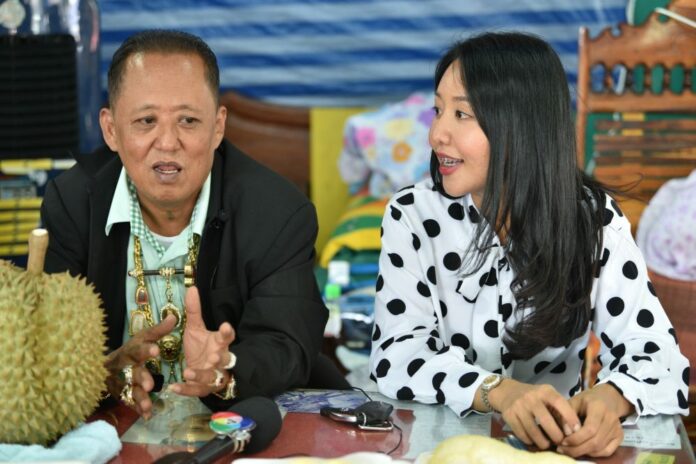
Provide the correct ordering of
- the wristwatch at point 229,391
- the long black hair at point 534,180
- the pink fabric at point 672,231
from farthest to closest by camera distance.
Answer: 1. the pink fabric at point 672,231
2. the long black hair at point 534,180
3. the wristwatch at point 229,391

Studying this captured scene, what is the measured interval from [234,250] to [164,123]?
313 millimetres

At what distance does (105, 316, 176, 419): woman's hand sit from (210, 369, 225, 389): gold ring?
115 mm

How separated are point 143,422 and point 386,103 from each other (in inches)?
136

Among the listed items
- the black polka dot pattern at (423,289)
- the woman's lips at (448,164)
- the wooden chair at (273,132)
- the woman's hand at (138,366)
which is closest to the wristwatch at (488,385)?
the black polka dot pattern at (423,289)

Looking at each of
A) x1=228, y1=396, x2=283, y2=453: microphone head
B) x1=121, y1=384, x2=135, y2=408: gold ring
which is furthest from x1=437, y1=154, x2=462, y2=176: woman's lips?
x1=121, y1=384, x2=135, y2=408: gold ring

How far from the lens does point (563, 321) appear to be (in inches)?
84.7

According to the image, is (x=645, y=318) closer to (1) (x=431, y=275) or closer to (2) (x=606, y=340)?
(2) (x=606, y=340)

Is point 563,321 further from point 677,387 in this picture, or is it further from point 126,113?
point 126,113

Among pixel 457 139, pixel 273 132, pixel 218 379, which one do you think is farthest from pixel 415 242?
pixel 273 132

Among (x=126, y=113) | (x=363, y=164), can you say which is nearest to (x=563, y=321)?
(x=126, y=113)

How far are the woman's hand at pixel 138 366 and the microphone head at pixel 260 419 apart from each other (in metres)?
0.19

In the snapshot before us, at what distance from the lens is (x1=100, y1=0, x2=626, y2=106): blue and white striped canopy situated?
4.86 meters

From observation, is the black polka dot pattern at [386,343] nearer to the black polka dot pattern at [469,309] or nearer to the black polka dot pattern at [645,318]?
the black polka dot pattern at [469,309]

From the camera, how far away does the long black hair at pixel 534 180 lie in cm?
210
